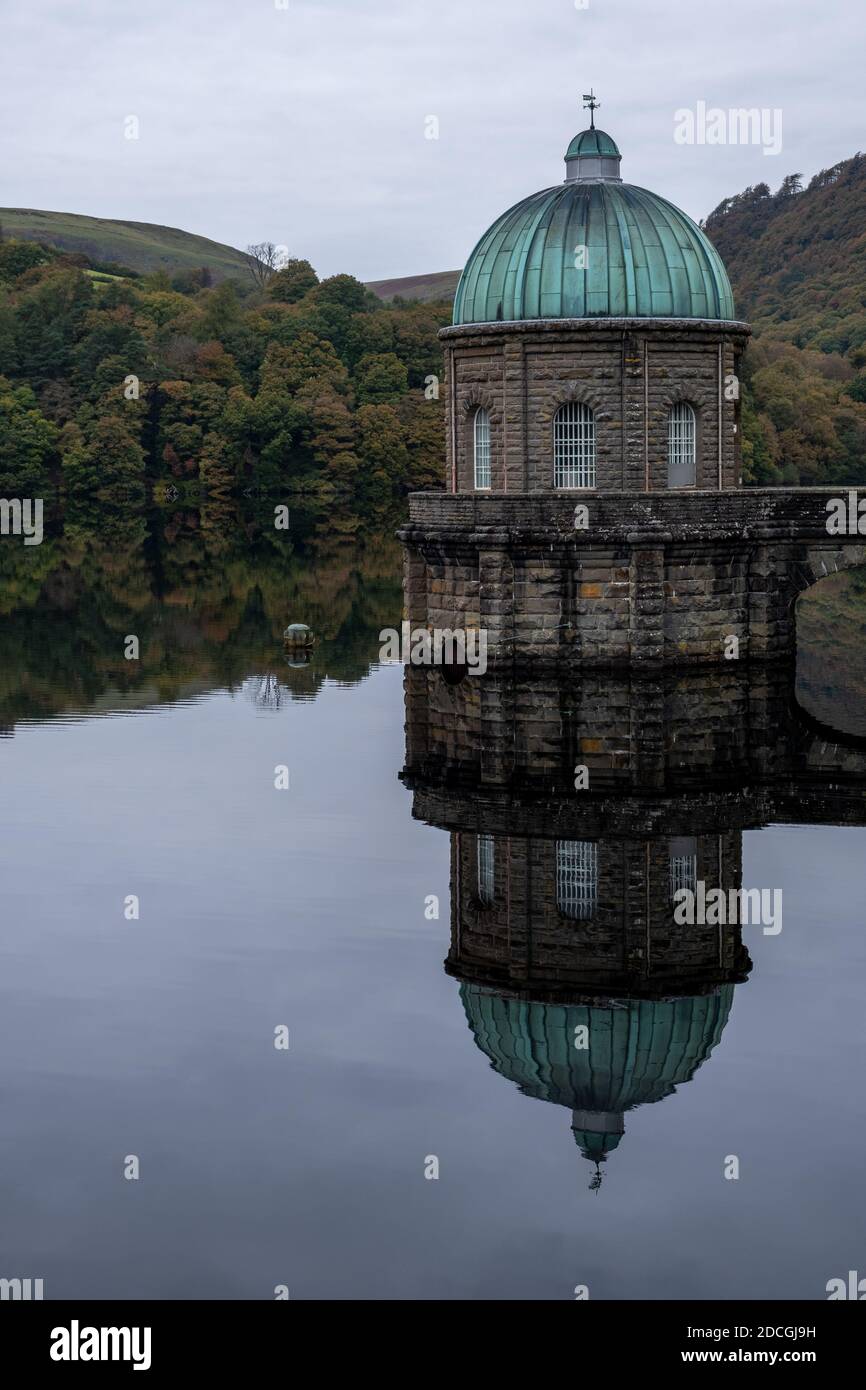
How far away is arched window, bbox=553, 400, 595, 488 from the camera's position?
49000mm

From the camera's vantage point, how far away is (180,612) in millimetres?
69250

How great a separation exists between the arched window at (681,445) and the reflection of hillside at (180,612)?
9.63 metres

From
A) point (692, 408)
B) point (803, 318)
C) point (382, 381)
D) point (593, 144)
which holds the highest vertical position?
point (803, 318)

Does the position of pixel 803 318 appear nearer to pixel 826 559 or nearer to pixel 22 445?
pixel 22 445

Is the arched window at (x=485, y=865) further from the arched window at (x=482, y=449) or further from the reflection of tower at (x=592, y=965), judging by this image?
the arched window at (x=482, y=449)

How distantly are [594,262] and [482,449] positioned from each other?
5503 mm

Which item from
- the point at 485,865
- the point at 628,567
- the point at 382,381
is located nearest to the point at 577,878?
the point at 485,865

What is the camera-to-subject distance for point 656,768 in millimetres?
36844

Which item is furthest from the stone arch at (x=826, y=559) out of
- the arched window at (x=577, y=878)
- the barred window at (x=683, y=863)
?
the arched window at (x=577, y=878)

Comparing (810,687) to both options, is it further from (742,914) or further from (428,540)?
(742,914)

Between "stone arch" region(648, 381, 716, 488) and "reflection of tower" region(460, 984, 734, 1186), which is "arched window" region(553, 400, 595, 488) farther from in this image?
"reflection of tower" region(460, 984, 734, 1186)
